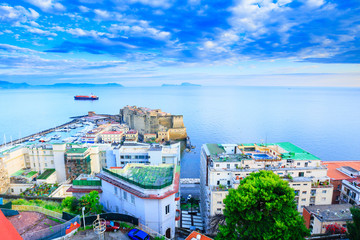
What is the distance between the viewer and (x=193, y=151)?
65.8 meters

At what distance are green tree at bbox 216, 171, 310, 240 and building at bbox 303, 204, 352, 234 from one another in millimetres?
6085

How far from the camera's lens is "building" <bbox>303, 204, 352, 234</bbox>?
17234 mm

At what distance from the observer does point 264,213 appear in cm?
1295

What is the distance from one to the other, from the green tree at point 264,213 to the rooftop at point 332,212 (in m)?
6.49

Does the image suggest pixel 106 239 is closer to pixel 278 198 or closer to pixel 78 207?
pixel 78 207

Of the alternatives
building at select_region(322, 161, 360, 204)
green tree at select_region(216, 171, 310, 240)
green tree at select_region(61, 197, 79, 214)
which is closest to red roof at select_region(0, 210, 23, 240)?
green tree at select_region(61, 197, 79, 214)

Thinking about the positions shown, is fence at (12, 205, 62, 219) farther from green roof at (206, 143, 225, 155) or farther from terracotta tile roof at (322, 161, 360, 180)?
terracotta tile roof at (322, 161, 360, 180)

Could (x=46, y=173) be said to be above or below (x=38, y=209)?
below

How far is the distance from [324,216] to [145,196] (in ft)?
49.6

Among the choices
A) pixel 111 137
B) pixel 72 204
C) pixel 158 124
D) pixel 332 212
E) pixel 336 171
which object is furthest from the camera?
pixel 158 124

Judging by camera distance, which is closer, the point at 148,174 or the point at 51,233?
the point at 51,233

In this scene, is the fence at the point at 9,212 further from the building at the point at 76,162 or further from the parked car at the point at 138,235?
the building at the point at 76,162

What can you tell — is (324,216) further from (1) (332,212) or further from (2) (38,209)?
(2) (38,209)

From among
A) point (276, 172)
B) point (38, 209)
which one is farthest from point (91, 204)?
point (276, 172)
